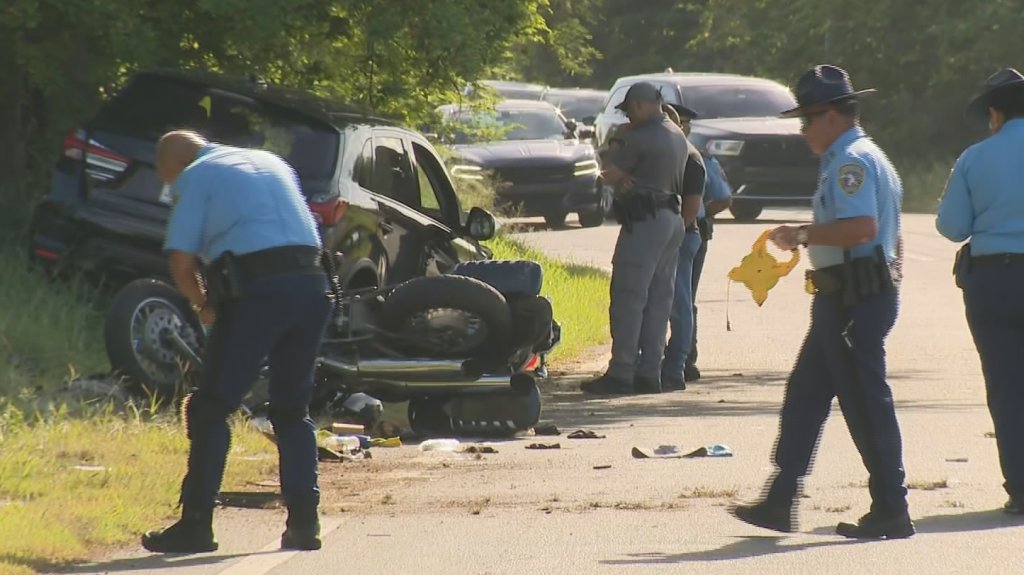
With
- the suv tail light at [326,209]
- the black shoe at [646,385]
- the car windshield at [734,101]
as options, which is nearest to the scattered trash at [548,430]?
the suv tail light at [326,209]

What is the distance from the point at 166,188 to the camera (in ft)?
39.9

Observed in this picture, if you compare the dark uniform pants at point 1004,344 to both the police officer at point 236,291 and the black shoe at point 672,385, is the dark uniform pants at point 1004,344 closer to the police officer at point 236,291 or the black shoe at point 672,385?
the police officer at point 236,291

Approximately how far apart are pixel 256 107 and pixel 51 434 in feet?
8.91

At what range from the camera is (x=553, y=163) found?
27250mm

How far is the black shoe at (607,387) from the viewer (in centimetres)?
1391

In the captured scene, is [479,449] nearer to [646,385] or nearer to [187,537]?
[646,385]

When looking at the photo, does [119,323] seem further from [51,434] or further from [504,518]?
[504,518]

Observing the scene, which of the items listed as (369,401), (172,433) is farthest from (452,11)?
(172,433)

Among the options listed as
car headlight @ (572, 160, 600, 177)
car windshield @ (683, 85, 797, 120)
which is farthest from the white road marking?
car windshield @ (683, 85, 797, 120)

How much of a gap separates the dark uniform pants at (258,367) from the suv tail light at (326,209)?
12.2 ft

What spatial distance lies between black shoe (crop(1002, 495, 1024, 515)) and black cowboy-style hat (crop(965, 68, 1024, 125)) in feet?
5.12

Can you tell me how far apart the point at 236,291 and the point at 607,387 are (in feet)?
20.9

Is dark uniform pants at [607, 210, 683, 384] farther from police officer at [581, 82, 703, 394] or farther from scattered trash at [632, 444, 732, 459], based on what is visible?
scattered trash at [632, 444, 732, 459]

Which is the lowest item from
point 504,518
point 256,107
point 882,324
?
point 504,518
